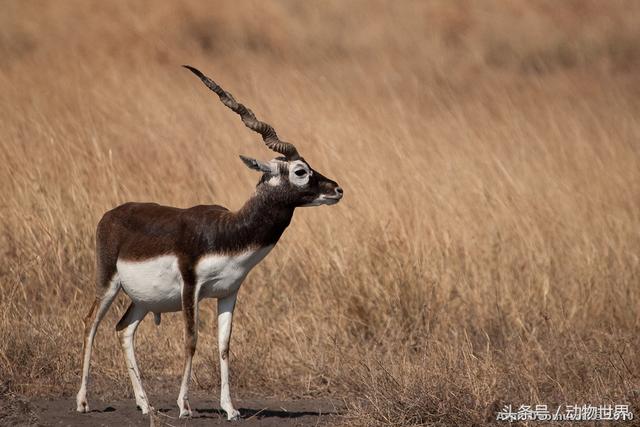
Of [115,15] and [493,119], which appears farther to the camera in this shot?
[115,15]

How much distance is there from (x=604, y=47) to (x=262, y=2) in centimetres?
671

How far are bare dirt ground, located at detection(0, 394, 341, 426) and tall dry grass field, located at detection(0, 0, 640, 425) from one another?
0.24 m

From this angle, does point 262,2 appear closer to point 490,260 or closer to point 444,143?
point 444,143

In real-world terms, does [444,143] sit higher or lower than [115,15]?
lower

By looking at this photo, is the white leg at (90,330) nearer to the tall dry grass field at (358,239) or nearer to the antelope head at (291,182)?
the tall dry grass field at (358,239)

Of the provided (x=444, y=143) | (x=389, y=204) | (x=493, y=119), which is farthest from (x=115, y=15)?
(x=389, y=204)

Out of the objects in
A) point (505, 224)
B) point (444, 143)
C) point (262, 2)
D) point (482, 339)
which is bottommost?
point (482, 339)


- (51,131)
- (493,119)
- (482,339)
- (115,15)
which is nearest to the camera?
(482,339)

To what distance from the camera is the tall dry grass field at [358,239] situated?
823 cm

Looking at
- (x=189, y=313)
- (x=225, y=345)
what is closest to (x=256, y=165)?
(x=189, y=313)

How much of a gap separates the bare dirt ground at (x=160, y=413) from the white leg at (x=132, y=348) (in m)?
0.10

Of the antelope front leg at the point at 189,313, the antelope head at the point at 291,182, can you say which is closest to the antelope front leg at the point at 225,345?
the antelope front leg at the point at 189,313

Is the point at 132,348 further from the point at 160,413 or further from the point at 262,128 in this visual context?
the point at 262,128

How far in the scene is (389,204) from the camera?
35.1 feet
